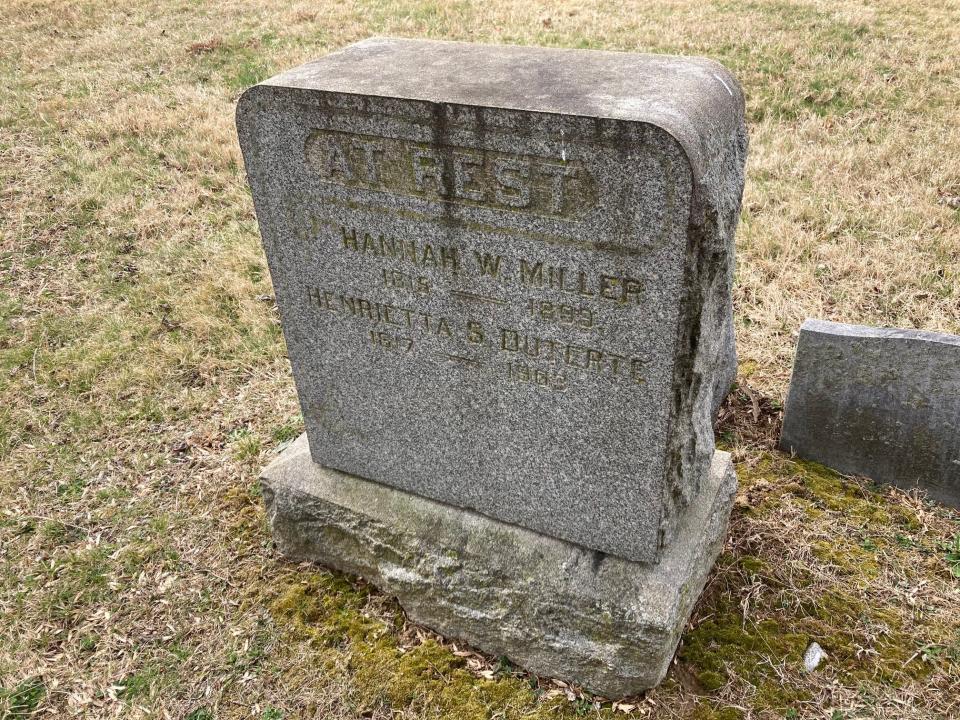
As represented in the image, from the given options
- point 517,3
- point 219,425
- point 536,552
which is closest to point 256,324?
point 219,425

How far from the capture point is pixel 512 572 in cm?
281

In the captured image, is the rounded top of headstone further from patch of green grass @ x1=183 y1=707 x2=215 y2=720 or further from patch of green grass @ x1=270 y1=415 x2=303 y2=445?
patch of green grass @ x1=183 y1=707 x2=215 y2=720

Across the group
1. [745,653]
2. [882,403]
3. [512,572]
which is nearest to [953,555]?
[882,403]

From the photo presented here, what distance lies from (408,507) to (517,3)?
352 inches


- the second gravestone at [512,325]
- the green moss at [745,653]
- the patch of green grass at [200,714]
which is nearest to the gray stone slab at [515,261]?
the second gravestone at [512,325]

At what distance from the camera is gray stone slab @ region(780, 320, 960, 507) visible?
3189 millimetres

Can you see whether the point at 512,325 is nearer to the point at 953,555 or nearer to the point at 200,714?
the point at 200,714

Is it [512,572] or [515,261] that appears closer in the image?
[515,261]

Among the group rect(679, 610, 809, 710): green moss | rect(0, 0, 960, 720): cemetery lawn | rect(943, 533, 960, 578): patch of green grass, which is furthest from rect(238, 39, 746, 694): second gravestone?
rect(943, 533, 960, 578): patch of green grass

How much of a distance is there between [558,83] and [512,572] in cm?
168

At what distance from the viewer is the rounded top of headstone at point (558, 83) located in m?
2.00

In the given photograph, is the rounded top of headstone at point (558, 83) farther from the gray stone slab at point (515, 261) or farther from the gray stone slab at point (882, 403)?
the gray stone slab at point (882, 403)

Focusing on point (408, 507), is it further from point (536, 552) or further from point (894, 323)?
point (894, 323)

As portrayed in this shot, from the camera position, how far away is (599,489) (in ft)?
8.50
